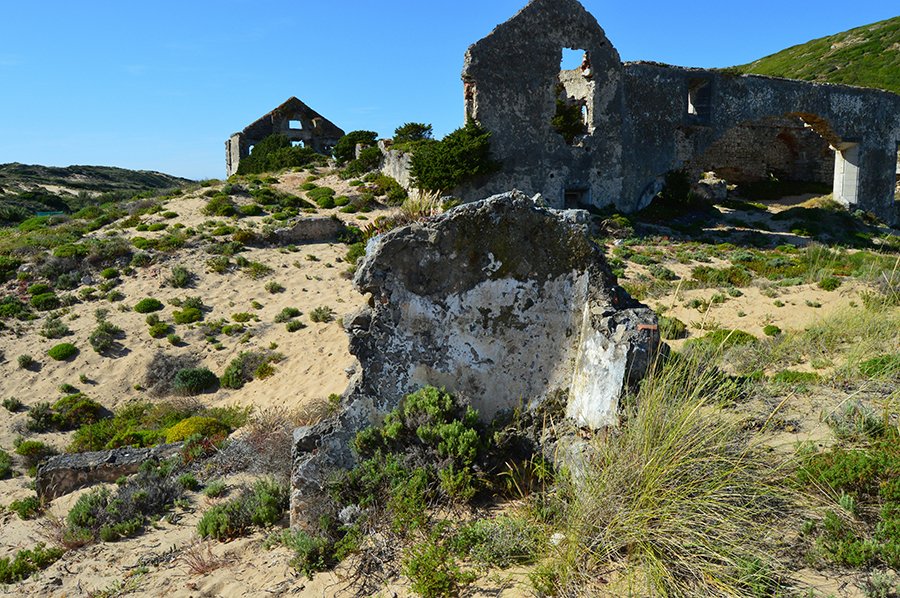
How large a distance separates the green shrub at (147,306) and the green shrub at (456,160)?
10.1 metres

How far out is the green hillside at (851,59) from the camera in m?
47.9

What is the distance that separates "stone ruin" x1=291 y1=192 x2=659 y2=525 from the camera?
5543 millimetres

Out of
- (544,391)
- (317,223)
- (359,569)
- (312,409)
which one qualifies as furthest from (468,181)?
(359,569)

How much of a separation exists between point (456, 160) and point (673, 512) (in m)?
19.1

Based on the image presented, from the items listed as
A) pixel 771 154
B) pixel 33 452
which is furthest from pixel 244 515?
pixel 771 154

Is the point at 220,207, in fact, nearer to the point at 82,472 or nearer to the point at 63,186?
the point at 82,472

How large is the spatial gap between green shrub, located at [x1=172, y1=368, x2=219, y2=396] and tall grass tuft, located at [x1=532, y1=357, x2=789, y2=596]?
460 inches

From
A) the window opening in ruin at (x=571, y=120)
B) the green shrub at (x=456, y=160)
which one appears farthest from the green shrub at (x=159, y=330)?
the window opening in ruin at (x=571, y=120)

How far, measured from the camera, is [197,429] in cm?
1053

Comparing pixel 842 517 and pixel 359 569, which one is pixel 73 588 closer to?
pixel 359 569

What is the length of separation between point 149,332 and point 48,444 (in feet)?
15.3

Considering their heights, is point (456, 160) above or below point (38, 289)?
above

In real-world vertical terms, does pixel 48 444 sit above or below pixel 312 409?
below

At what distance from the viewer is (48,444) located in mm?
12000
